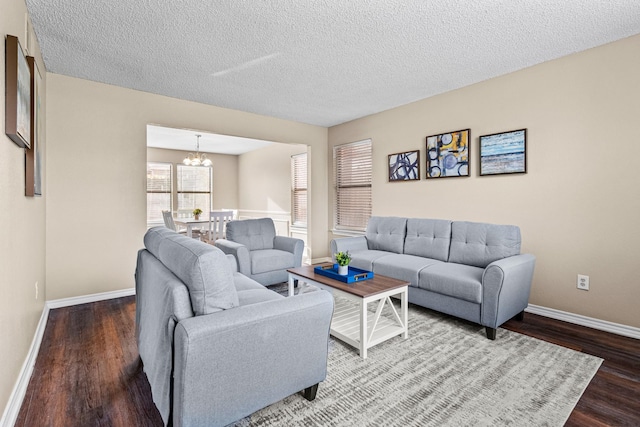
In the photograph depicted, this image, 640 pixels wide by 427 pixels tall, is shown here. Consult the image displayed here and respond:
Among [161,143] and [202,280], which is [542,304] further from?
[161,143]

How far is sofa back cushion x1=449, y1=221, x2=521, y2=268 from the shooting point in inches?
118

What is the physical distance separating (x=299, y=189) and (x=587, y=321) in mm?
5017

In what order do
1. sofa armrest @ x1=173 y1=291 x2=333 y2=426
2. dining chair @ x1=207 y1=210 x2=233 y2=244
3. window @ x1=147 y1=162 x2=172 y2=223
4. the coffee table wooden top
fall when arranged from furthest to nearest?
window @ x1=147 y1=162 x2=172 y2=223, dining chair @ x1=207 y1=210 x2=233 y2=244, the coffee table wooden top, sofa armrest @ x1=173 y1=291 x2=333 y2=426

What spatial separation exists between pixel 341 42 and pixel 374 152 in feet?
7.95

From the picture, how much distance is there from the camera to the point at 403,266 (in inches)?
128

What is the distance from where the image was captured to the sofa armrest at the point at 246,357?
1.28m

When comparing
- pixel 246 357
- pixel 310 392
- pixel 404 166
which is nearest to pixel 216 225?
pixel 404 166

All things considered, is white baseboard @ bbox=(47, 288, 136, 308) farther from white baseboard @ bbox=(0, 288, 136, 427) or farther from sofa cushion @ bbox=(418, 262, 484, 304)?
sofa cushion @ bbox=(418, 262, 484, 304)

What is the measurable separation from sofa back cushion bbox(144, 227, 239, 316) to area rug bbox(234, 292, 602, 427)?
2.27 ft

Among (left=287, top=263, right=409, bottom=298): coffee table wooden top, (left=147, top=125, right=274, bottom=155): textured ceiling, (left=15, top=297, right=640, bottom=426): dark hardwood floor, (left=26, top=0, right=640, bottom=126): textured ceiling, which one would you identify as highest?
(left=147, top=125, right=274, bottom=155): textured ceiling

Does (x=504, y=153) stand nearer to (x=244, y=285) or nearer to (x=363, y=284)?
(x=363, y=284)

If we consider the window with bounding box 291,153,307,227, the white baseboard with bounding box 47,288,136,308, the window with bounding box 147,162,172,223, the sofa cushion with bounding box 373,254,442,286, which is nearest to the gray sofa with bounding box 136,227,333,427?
the sofa cushion with bounding box 373,254,442,286

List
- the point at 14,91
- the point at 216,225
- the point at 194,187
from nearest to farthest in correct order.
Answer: the point at 14,91, the point at 216,225, the point at 194,187

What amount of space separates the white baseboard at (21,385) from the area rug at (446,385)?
113cm
